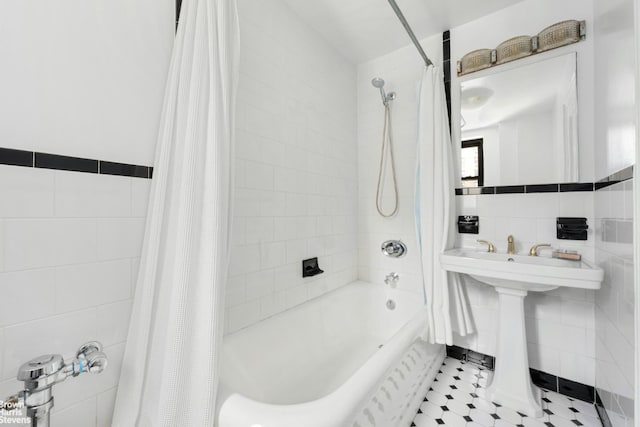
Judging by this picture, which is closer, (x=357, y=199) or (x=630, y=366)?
(x=630, y=366)

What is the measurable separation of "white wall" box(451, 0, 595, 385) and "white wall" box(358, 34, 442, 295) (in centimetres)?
31

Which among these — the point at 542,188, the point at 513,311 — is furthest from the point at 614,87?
the point at 513,311

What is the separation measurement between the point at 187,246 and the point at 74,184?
41 cm

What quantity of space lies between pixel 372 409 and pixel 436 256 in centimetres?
98

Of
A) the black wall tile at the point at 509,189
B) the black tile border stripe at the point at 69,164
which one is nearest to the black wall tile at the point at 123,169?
the black tile border stripe at the point at 69,164

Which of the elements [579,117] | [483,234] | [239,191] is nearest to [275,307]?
[239,191]

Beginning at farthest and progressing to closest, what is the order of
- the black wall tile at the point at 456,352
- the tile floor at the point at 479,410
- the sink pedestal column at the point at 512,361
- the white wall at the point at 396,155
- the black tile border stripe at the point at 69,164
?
the white wall at the point at 396,155, the black wall tile at the point at 456,352, the sink pedestal column at the point at 512,361, the tile floor at the point at 479,410, the black tile border stripe at the point at 69,164

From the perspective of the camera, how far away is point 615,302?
122 cm

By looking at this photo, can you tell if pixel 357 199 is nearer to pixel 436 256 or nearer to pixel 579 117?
pixel 436 256

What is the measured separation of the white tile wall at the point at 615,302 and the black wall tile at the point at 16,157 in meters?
1.97

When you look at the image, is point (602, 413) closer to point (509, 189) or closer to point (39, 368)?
point (509, 189)

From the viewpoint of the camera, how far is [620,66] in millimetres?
1149

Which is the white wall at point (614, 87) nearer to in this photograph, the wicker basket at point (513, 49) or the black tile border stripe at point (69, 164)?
the wicker basket at point (513, 49)

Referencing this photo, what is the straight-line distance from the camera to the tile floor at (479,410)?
1.42 metres
